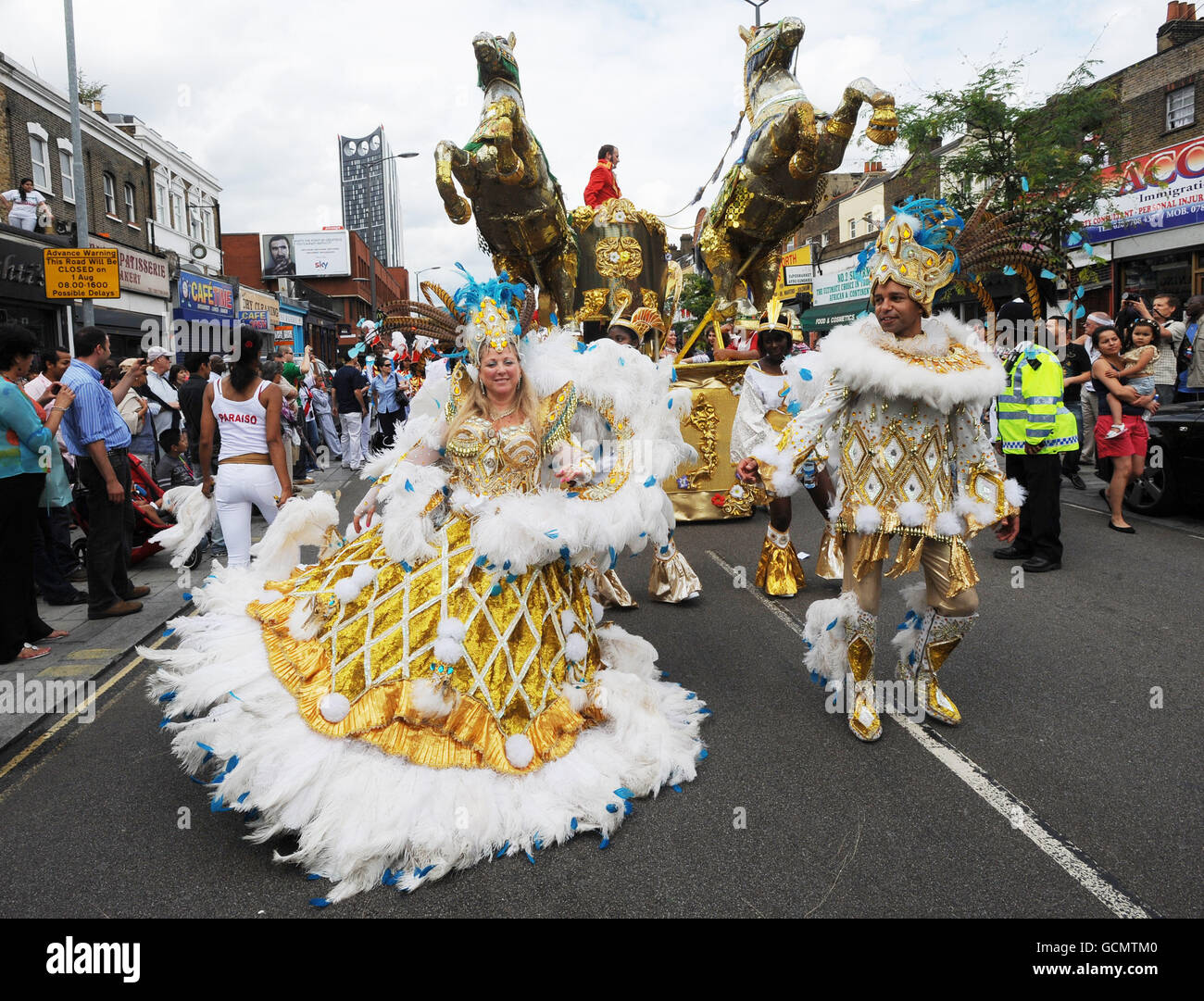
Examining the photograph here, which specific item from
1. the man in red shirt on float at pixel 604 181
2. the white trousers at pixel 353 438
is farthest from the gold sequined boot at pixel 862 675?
the white trousers at pixel 353 438

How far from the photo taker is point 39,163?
2180cm

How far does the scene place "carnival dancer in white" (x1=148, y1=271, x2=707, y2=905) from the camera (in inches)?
118

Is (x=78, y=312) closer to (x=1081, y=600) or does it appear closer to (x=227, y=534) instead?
(x=227, y=534)

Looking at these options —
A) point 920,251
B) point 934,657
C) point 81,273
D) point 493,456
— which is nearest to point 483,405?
point 493,456

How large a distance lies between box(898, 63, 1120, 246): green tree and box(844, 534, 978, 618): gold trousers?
1445 cm

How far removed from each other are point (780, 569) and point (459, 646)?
362cm

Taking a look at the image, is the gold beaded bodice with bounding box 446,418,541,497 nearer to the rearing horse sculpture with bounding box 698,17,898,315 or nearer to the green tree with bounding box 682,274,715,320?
the rearing horse sculpture with bounding box 698,17,898,315

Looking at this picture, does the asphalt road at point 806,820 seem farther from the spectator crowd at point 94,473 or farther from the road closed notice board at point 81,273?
the road closed notice board at point 81,273

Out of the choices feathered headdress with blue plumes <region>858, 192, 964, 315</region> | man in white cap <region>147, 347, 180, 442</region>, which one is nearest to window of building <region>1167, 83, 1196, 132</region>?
feathered headdress with blue plumes <region>858, 192, 964, 315</region>

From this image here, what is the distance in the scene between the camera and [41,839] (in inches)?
130

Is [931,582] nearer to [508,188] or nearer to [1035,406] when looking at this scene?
[1035,406]

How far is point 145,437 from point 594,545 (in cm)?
745

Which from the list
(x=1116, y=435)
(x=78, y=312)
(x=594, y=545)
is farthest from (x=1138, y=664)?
(x=78, y=312)

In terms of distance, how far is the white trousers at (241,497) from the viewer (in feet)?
16.9
